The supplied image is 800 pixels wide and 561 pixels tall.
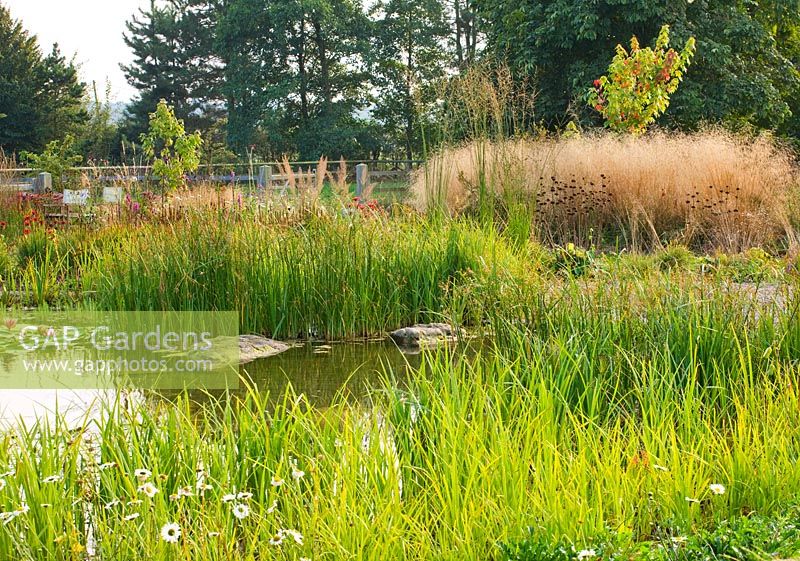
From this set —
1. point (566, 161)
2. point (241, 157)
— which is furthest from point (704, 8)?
point (241, 157)

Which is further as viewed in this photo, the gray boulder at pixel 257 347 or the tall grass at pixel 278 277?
the tall grass at pixel 278 277

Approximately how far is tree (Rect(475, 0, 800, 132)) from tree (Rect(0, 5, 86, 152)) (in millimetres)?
19134

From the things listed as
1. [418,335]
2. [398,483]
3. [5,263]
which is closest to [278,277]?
[418,335]

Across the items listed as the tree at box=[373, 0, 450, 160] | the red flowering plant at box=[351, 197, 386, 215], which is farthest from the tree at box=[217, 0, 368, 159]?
the red flowering plant at box=[351, 197, 386, 215]

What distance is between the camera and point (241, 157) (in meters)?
35.1

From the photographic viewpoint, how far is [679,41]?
70.7ft

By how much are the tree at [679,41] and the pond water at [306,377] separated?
55.6ft

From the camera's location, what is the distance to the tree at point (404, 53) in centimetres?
3594

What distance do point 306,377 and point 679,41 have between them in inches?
747

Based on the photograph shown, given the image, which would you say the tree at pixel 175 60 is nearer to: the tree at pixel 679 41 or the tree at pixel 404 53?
the tree at pixel 404 53

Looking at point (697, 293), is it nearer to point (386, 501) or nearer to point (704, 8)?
point (386, 501)

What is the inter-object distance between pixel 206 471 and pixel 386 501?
23.9 inches

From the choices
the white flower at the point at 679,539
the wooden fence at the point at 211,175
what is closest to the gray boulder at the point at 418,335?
the wooden fence at the point at 211,175

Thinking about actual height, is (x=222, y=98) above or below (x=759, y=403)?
above
